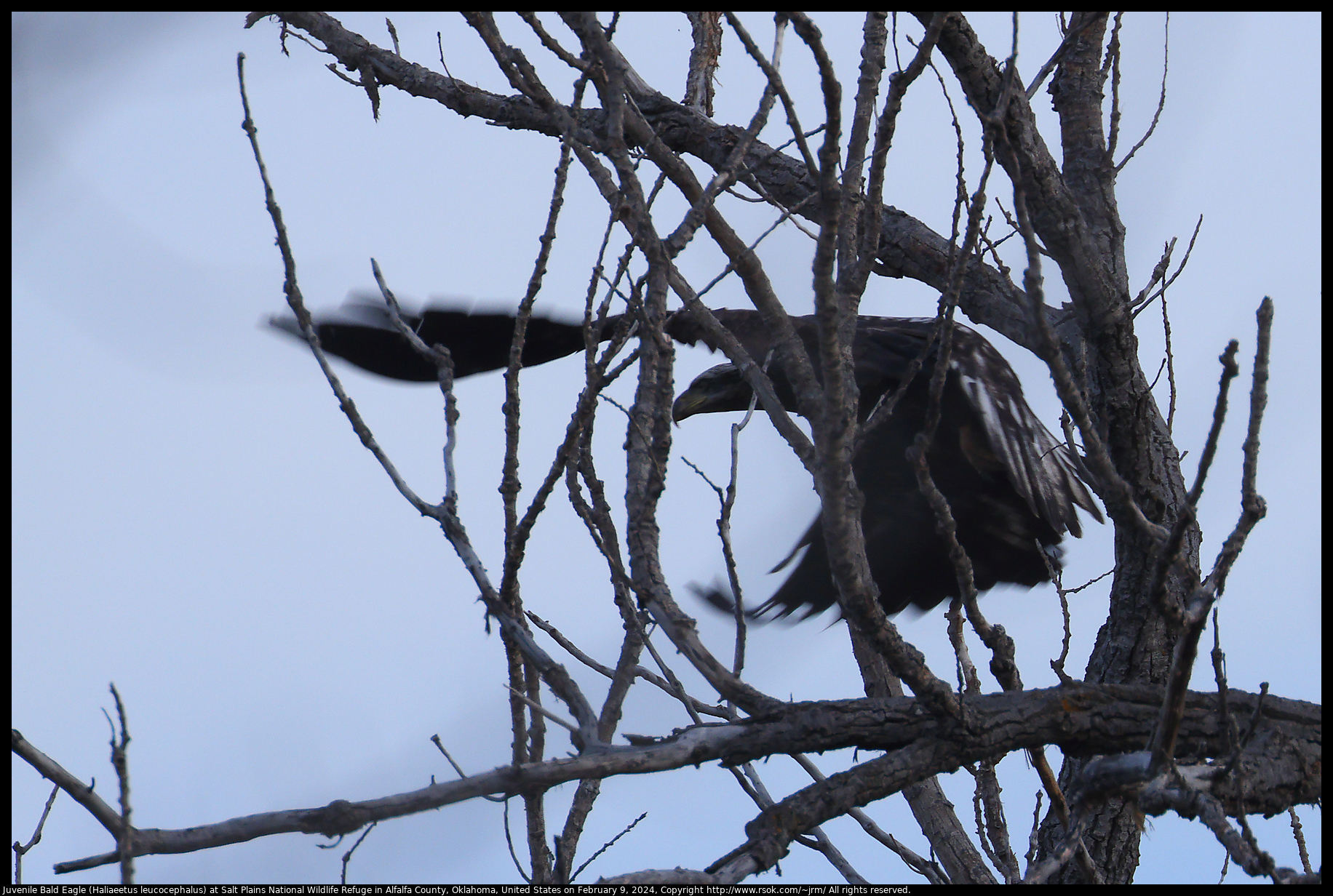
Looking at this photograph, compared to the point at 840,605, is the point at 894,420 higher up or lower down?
higher up

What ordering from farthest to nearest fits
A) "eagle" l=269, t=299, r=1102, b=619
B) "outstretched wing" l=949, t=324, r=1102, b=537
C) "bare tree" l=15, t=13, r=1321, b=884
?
"eagle" l=269, t=299, r=1102, b=619
"outstretched wing" l=949, t=324, r=1102, b=537
"bare tree" l=15, t=13, r=1321, b=884

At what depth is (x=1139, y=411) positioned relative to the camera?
2.86m

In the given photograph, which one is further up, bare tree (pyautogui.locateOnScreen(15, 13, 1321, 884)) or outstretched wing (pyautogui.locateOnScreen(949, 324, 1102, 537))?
outstretched wing (pyautogui.locateOnScreen(949, 324, 1102, 537))

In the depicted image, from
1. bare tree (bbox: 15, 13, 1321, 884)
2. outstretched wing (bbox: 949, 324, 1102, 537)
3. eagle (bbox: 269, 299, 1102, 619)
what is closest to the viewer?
bare tree (bbox: 15, 13, 1321, 884)

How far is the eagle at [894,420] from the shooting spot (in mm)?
2828

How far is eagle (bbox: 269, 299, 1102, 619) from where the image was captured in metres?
2.83

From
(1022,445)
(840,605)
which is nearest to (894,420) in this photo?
(1022,445)

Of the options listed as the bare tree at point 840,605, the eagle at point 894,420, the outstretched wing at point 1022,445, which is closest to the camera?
the bare tree at point 840,605

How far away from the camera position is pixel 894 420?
3.39 m

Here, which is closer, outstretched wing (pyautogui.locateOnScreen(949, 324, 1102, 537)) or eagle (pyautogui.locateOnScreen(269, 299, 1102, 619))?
outstretched wing (pyautogui.locateOnScreen(949, 324, 1102, 537))

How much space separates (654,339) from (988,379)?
140cm

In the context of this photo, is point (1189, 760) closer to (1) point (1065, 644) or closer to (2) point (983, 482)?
(1) point (1065, 644)

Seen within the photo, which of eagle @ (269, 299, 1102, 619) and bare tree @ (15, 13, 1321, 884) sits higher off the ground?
eagle @ (269, 299, 1102, 619)

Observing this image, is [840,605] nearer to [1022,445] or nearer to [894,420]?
[1022,445]
